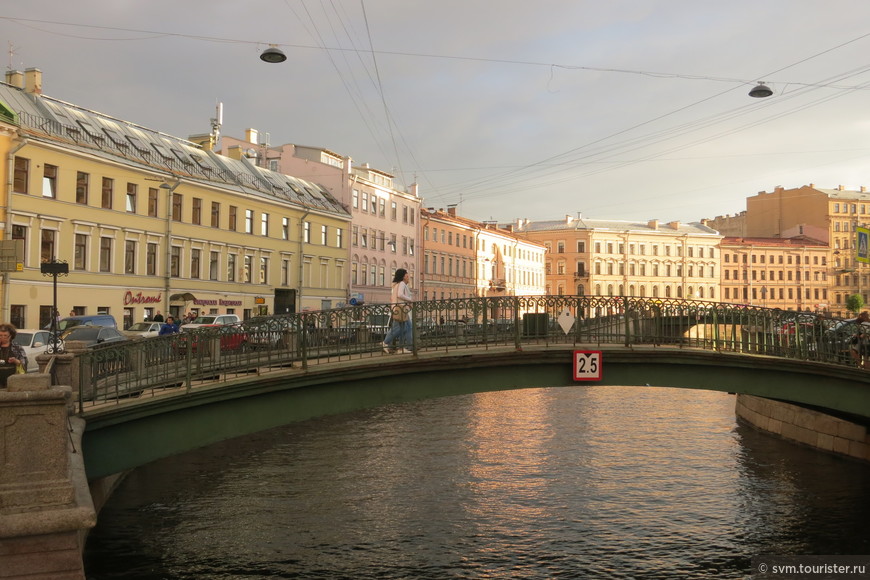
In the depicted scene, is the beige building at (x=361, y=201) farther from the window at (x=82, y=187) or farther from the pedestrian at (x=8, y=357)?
the pedestrian at (x=8, y=357)

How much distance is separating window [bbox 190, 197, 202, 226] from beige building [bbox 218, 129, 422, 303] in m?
12.0

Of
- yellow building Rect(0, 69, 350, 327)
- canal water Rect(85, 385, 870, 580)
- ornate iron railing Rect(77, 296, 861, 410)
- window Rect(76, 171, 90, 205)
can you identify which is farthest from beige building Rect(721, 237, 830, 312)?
ornate iron railing Rect(77, 296, 861, 410)

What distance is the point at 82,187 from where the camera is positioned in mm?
34188

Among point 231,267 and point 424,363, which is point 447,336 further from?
point 231,267

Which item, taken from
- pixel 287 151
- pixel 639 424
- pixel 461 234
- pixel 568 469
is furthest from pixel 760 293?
A: pixel 568 469

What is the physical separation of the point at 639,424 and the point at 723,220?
9727 centimetres

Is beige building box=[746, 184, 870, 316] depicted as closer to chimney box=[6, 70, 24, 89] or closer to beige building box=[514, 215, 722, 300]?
beige building box=[514, 215, 722, 300]

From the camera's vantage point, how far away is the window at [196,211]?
1613 inches

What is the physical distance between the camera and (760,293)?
100 metres

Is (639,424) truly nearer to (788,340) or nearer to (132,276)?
(788,340)

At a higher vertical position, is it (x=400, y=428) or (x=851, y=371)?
(x=851, y=371)

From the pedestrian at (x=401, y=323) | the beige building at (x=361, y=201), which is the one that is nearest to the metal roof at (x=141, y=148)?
the beige building at (x=361, y=201)

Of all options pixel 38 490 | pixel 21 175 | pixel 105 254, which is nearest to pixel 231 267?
pixel 105 254

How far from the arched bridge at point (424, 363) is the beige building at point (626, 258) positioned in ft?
271
